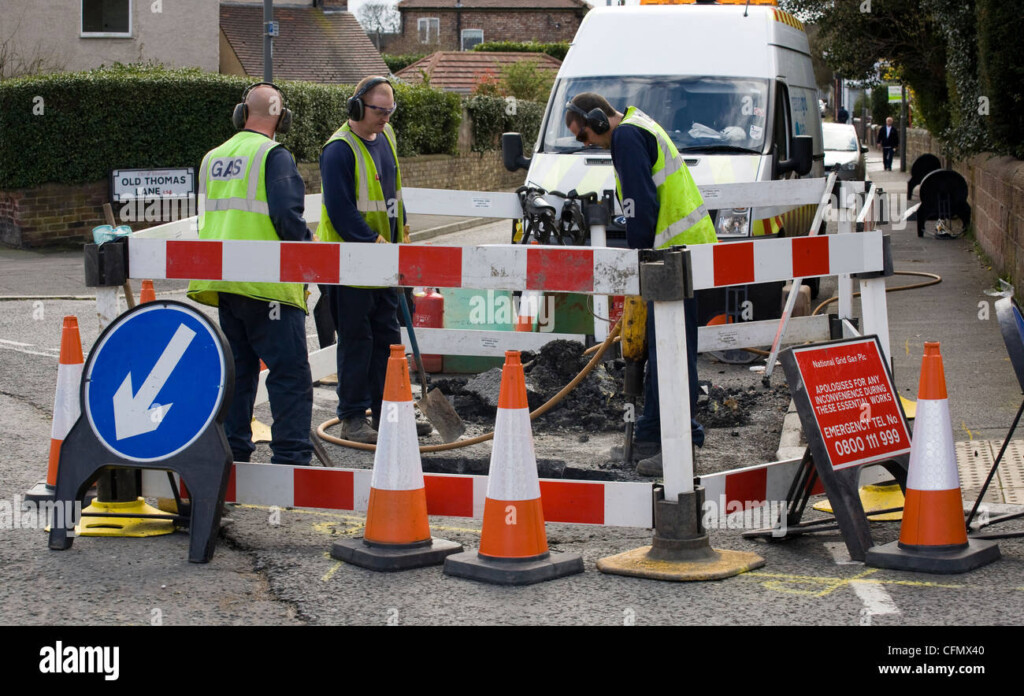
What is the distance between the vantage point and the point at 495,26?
75000mm

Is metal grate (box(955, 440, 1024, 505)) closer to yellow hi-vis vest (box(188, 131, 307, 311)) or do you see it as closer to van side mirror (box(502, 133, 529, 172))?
yellow hi-vis vest (box(188, 131, 307, 311))

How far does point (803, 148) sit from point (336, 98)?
1555cm

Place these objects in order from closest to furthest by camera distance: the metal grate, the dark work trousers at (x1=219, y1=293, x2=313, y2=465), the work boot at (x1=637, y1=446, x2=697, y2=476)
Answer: the dark work trousers at (x1=219, y1=293, x2=313, y2=465)
the metal grate
the work boot at (x1=637, y1=446, x2=697, y2=476)

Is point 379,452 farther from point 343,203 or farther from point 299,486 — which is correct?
point 343,203

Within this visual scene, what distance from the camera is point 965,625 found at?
4215 millimetres

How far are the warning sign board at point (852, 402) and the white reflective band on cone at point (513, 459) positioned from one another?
1.10 metres

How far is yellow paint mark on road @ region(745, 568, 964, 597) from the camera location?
4621mm

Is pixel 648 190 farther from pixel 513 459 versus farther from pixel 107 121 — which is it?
pixel 107 121

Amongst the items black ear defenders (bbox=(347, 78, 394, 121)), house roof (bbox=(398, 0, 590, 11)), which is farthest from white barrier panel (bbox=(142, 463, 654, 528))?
house roof (bbox=(398, 0, 590, 11))

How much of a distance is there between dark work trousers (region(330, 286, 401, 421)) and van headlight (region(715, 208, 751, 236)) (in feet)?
12.9

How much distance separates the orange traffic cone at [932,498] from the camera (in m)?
4.86

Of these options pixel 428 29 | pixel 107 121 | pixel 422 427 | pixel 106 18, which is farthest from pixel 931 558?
pixel 428 29

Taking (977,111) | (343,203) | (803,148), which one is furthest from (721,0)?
(343,203)
